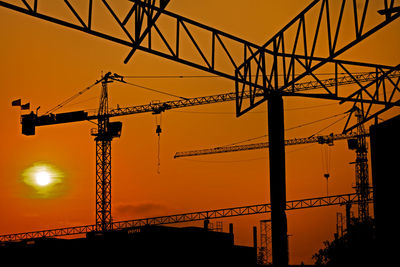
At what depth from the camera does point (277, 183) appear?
21.7m

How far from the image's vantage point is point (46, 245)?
42469mm

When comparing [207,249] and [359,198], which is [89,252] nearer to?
[207,249]

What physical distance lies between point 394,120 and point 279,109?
15.6 ft

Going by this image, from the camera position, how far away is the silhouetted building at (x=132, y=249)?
138 ft

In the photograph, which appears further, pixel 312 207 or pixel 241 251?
pixel 312 207

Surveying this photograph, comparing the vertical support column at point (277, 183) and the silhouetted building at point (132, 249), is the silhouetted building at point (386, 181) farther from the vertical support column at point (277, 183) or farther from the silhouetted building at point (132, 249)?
the silhouetted building at point (132, 249)

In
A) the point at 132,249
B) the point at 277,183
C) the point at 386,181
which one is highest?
the point at 386,181

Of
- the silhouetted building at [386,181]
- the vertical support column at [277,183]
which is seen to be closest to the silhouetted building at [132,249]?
the vertical support column at [277,183]

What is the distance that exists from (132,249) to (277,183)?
25766 millimetres

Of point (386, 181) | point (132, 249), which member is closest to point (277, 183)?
point (386, 181)

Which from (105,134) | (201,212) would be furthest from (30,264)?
(201,212)

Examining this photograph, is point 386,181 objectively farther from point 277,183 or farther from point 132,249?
point 132,249

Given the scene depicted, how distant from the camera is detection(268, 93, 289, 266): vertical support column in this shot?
70.4 ft

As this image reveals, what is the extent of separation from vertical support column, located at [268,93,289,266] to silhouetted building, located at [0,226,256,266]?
2390 centimetres
